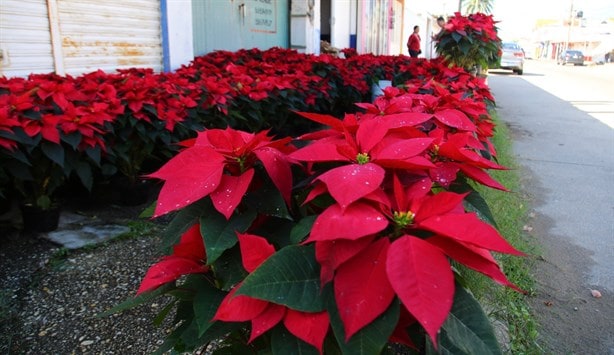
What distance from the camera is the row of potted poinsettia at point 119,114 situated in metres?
2.73

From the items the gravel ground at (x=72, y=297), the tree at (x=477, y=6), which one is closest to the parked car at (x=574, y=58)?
the tree at (x=477, y=6)

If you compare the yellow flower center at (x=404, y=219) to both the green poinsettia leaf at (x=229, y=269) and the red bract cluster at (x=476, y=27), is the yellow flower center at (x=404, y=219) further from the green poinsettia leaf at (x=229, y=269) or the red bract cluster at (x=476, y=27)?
the red bract cluster at (x=476, y=27)

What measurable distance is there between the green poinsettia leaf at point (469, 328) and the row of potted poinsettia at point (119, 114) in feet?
4.86

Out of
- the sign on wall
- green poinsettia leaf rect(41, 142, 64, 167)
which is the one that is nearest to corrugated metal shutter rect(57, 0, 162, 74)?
green poinsettia leaf rect(41, 142, 64, 167)

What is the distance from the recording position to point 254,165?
1.11m

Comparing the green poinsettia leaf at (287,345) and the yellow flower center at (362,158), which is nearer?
the green poinsettia leaf at (287,345)

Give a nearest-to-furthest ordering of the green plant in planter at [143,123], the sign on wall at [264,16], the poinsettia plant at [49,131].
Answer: the poinsettia plant at [49,131]
the green plant in planter at [143,123]
the sign on wall at [264,16]

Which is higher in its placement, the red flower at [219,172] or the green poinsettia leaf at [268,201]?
the red flower at [219,172]

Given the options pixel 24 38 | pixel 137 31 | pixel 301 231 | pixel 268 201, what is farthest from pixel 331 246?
pixel 137 31

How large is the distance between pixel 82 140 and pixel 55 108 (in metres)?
0.23

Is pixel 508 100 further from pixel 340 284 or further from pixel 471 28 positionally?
pixel 340 284

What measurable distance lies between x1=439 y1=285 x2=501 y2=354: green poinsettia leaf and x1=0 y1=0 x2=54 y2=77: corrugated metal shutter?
13.3 feet

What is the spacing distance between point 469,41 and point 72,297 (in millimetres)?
5231

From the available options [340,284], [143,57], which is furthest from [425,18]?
[340,284]
